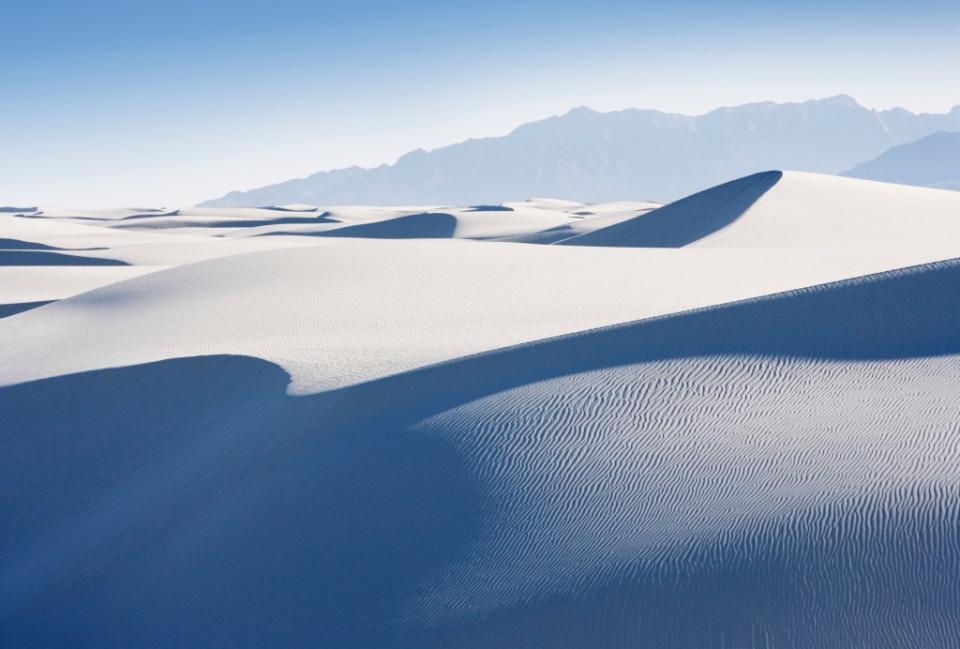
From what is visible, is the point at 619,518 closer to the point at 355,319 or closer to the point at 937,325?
the point at 937,325

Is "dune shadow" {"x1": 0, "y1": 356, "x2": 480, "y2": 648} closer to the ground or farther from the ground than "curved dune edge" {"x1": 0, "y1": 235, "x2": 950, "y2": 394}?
closer to the ground

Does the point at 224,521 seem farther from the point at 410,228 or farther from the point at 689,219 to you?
the point at 410,228

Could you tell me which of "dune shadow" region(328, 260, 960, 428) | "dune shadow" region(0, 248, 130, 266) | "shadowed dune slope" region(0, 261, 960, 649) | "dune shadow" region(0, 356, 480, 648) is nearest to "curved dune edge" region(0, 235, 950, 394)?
"dune shadow" region(328, 260, 960, 428)

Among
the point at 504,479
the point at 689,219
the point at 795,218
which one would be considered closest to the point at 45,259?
the point at 689,219

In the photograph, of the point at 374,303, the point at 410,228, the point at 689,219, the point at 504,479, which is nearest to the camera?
the point at 504,479

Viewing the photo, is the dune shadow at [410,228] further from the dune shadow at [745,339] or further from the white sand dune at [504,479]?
the dune shadow at [745,339]

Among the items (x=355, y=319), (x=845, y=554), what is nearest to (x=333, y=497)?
(x=845, y=554)

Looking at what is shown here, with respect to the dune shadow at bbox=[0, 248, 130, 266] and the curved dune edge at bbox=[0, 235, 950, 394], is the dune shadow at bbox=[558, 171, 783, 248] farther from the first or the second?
the dune shadow at bbox=[0, 248, 130, 266]
